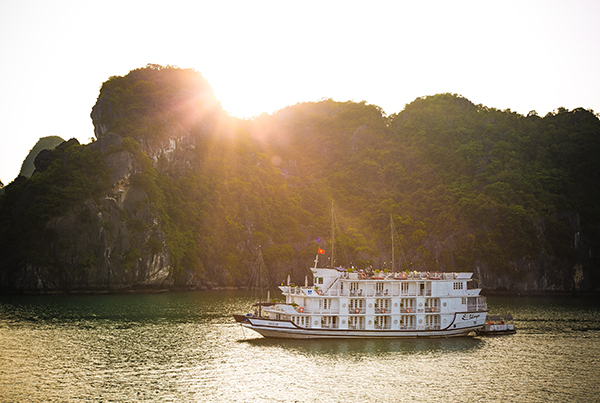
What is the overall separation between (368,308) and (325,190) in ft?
318

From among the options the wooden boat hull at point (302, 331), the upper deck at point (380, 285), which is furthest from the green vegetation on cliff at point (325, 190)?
the upper deck at point (380, 285)

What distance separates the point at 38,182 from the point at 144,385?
7928 cm

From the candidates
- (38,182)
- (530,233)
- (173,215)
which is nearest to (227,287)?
(173,215)

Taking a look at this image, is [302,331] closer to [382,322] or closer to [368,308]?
[368,308]

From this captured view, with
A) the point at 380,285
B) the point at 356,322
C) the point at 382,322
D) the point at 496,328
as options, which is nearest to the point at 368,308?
the point at 356,322

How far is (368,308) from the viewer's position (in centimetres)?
4603

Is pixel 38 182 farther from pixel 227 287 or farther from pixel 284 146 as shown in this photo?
pixel 284 146

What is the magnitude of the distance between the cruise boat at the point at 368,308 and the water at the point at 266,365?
4.30 ft

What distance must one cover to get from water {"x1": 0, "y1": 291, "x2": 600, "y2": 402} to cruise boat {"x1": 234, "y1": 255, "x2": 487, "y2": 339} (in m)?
1.31

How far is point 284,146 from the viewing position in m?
168

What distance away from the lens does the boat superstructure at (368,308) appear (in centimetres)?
4506

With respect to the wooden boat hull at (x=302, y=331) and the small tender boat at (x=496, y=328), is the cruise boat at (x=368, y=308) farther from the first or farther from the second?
the small tender boat at (x=496, y=328)

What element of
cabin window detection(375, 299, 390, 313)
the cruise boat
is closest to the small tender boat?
the cruise boat

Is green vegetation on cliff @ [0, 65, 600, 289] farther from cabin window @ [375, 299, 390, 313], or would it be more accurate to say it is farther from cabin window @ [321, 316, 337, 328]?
cabin window @ [375, 299, 390, 313]
